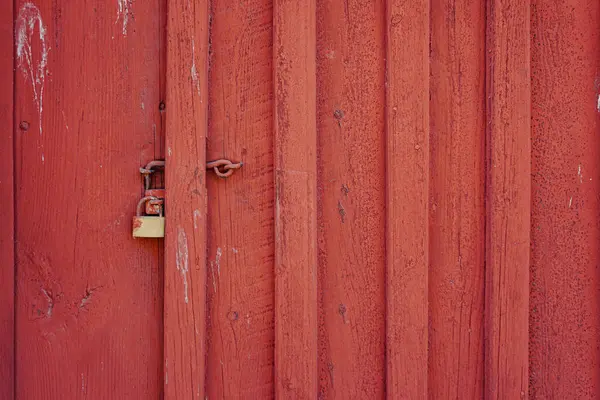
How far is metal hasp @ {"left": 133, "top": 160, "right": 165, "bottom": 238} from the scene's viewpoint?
1107 millimetres

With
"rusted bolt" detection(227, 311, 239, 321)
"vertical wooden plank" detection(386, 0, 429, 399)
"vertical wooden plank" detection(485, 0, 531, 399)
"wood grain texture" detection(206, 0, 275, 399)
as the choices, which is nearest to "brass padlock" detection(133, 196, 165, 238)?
"wood grain texture" detection(206, 0, 275, 399)

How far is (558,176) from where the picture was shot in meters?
1.21

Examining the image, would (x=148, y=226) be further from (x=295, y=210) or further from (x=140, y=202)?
(x=295, y=210)

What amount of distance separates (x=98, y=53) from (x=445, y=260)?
113 centimetres

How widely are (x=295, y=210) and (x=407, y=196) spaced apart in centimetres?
31

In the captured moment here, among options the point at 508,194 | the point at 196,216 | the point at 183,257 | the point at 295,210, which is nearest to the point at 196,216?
the point at 196,216

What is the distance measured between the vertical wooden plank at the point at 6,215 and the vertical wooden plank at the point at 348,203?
2.71 ft

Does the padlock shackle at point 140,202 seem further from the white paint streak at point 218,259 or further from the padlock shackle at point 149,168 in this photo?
the white paint streak at point 218,259

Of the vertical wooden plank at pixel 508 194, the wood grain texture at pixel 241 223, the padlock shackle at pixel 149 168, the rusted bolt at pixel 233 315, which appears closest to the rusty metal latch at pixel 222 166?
the wood grain texture at pixel 241 223

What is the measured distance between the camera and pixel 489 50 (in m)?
1.18

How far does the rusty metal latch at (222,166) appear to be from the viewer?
1126 mm

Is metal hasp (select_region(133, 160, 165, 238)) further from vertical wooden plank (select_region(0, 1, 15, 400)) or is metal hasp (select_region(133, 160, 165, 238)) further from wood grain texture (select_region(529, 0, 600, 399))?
wood grain texture (select_region(529, 0, 600, 399))

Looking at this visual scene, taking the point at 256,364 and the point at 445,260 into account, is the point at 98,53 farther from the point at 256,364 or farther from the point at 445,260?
the point at 445,260

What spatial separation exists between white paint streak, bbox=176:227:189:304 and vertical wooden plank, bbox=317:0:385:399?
36 cm
